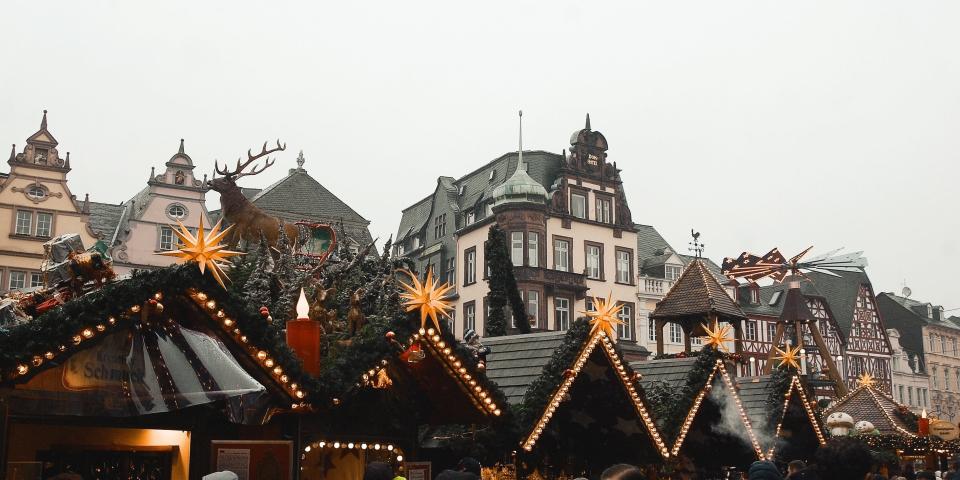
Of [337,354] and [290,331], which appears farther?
[337,354]

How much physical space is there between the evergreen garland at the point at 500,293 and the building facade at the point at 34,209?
18936 mm

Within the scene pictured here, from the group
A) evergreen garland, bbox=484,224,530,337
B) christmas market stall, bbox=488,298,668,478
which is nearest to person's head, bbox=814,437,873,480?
christmas market stall, bbox=488,298,668,478

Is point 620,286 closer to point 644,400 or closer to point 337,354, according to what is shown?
point 644,400

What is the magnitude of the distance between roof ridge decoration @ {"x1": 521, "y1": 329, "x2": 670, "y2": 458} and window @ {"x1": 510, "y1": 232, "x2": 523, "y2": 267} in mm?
27426

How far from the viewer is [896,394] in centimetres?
6838

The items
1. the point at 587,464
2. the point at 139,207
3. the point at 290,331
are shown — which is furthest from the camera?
the point at 139,207

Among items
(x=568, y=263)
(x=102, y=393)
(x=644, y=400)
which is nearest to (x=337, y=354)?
(x=102, y=393)

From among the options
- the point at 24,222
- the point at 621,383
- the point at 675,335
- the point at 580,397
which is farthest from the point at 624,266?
the point at 580,397

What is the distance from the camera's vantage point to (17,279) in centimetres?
3556

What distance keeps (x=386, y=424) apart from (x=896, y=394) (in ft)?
209

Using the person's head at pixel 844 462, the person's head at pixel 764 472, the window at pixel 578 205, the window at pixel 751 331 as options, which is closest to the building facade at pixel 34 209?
the window at pixel 578 205

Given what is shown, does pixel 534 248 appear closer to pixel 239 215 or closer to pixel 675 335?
pixel 675 335

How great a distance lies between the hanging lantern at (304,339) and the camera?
11.0 m

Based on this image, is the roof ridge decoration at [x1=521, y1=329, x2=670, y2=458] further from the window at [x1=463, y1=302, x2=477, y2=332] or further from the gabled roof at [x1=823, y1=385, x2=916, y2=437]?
the window at [x1=463, y1=302, x2=477, y2=332]
